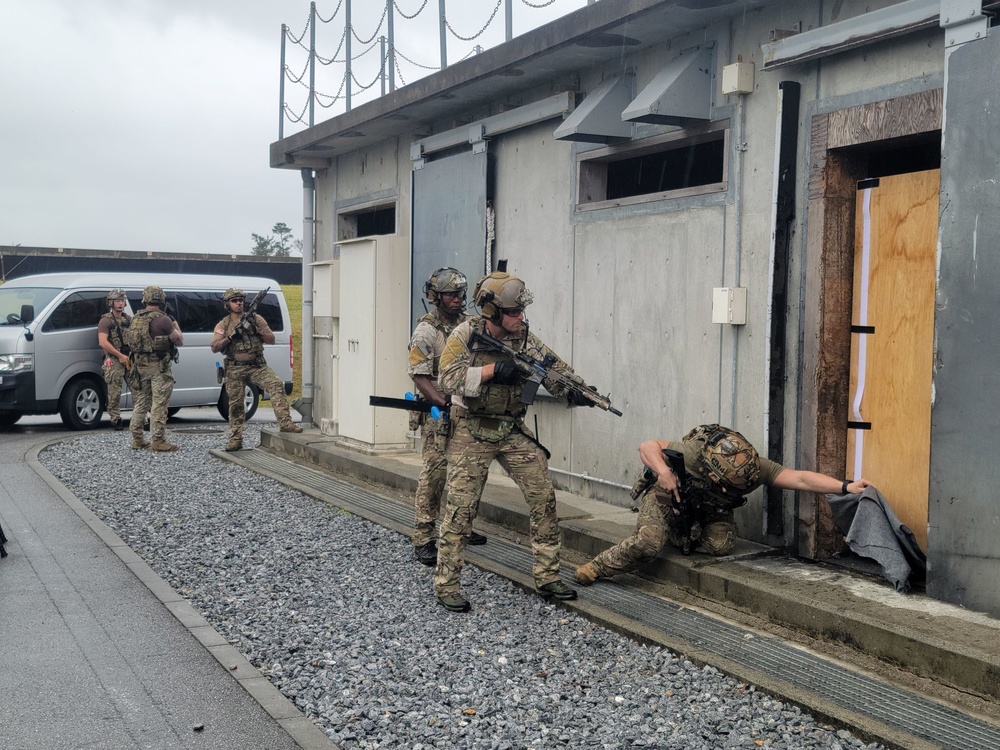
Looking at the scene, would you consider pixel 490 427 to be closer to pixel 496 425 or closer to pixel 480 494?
pixel 496 425

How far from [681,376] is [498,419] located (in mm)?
1726

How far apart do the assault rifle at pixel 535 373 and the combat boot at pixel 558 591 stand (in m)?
1.06

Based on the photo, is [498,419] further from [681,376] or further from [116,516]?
[116,516]

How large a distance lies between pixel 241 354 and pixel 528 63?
5.65 m

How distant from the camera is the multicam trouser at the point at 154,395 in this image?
12617 mm

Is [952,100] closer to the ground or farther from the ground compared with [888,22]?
closer to the ground

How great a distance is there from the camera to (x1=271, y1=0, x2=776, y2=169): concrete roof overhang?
684 centimetres

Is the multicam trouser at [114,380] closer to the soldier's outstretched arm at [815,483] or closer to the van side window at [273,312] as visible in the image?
the van side window at [273,312]

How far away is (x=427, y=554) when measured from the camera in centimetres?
710

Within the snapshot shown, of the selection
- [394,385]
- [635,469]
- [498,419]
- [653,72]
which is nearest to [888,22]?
[653,72]

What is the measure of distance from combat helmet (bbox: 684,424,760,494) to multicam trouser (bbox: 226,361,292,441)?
7.34 meters

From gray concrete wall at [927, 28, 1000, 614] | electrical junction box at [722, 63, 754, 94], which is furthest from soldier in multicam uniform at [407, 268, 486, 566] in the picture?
gray concrete wall at [927, 28, 1000, 614]

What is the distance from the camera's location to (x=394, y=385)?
35.8 feet

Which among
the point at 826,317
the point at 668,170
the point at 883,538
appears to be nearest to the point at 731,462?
the point at 883,538
